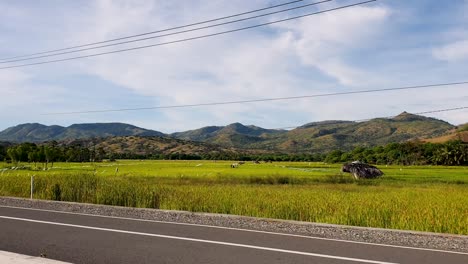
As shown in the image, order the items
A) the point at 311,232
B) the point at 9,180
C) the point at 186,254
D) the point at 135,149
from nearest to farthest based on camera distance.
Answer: the point at 186,254, the point at 311,232, the point at 9,180, the point at 135,149

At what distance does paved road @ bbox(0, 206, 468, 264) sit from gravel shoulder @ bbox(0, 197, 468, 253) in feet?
2.33

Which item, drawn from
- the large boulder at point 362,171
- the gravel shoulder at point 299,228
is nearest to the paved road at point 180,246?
the gravel shoulder at point 299,228

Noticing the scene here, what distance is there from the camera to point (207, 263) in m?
7.55

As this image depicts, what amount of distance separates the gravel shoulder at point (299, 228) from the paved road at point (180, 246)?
0.71 m

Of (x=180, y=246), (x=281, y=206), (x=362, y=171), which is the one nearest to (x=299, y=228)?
(x=180, y=246)

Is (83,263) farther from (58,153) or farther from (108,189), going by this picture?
(58,153)

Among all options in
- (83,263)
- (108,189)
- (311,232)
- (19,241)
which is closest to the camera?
(83,263)

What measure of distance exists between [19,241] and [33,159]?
82.2 meters

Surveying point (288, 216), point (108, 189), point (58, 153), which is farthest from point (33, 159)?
point (288, 216)

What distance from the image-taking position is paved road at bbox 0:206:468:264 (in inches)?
314

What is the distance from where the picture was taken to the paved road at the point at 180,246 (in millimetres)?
7980

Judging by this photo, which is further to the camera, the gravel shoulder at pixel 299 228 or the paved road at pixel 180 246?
the gravel shoulder at pixel 299 228

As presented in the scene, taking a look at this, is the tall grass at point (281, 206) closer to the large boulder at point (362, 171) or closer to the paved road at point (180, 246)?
the paved road at point (180, 246)

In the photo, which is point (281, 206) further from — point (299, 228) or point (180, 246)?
point (180, 246)
